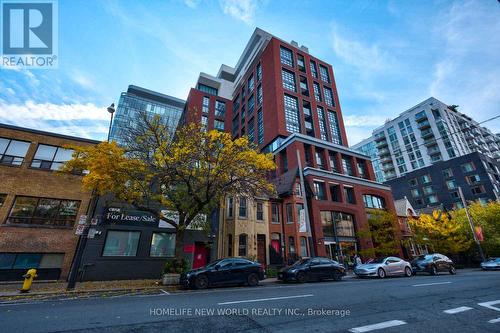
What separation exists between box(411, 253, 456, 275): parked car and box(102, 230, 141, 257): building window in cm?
2389

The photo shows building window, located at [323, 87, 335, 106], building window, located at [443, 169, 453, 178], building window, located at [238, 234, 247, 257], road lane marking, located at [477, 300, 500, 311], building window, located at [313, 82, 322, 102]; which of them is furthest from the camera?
building window, located at [443, 169, 453, 178]

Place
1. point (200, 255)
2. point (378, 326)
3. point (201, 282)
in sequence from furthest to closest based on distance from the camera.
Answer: point (200, 255)
point (201, 282)
point (378, 326)

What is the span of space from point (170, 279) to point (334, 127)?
131 ft

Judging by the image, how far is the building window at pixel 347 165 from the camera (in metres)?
36.0

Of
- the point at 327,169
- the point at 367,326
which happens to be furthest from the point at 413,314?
the point at 327,169

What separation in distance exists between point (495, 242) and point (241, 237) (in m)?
35.6

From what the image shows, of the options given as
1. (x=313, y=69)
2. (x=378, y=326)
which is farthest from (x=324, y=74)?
(x=378, y=326)

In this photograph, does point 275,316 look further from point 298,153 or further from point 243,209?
point 243,209

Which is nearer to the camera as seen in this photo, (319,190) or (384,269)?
(384,269)

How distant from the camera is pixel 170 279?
1295cm

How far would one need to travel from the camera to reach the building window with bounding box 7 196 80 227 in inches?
597

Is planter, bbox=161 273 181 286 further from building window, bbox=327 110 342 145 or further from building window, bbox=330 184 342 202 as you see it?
building window, bbox=327 110 342 145

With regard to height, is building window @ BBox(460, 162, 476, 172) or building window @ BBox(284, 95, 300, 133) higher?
building window @ BBox(284, 95, 300, 133)

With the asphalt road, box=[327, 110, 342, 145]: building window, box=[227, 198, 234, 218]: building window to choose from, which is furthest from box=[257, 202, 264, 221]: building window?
box=[327, 110, 342, 145]: building window
